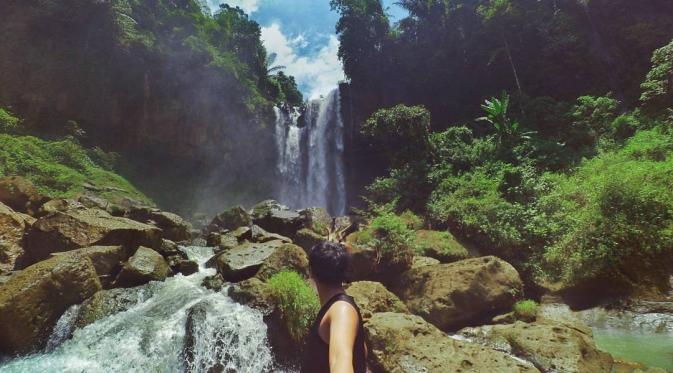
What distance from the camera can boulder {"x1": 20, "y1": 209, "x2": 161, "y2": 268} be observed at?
28.4 feet

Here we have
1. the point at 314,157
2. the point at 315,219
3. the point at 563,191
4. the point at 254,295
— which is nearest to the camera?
the point at 254,295

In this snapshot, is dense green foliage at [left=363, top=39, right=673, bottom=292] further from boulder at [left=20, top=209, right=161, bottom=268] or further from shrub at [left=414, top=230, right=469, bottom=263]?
boulder at [left=20, top=209, right=161, bottom=268]

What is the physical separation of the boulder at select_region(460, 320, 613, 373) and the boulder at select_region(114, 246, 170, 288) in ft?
26.6

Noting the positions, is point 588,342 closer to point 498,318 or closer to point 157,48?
point 498,318

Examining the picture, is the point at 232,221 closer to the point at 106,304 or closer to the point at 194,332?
the point at 106,304

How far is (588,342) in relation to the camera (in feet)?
19.5

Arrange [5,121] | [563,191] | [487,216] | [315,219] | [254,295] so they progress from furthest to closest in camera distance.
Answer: [5,121] < [315,219] < [487,216] < [563,191] < [254,295]

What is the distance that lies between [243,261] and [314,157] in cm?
1981

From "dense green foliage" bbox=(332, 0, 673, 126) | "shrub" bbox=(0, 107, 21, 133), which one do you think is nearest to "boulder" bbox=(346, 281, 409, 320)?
"dense green foliage" bbox=(332, 0, 673, 126)

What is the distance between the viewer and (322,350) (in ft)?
6.46

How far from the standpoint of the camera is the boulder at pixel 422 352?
17.2 ft

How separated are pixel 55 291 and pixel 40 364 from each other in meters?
1.38

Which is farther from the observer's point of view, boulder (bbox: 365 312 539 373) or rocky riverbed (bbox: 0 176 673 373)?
rocky riverbed (bbox: 0 176 673 373)

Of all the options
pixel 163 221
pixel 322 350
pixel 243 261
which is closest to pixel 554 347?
pixel 322 350
